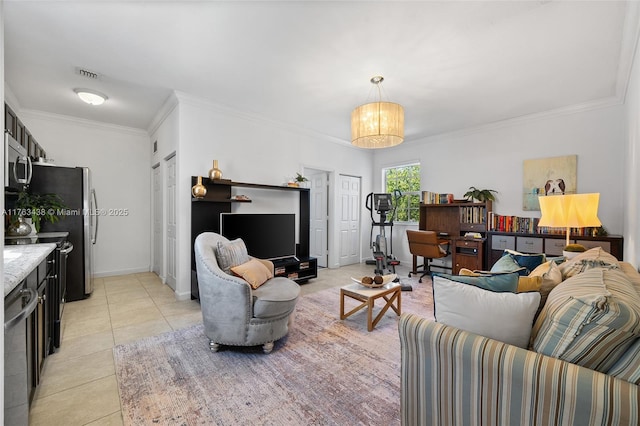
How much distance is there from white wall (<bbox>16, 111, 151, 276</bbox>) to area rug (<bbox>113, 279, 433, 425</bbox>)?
3.01m

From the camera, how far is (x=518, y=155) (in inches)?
171

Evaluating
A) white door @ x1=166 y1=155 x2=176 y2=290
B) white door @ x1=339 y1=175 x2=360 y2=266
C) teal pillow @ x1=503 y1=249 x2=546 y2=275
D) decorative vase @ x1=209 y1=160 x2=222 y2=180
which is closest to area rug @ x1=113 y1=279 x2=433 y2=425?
teal pillow @ x1=503 y1=249 x2=546 y2=275

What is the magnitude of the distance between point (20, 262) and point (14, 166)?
130 centimetres

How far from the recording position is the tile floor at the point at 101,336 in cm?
162

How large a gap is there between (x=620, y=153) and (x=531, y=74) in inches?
74.0

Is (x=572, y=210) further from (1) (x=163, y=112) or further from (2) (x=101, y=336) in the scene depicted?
(1) (x=163, y=112)

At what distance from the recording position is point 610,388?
0.81 m

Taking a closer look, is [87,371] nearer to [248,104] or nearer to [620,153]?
[248,104]

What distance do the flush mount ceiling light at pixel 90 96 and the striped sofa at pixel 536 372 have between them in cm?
423

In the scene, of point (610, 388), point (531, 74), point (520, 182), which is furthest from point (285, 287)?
point (520, 182)

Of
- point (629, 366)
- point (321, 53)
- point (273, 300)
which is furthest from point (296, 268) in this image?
point (629, 366)

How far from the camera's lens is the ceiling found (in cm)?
203

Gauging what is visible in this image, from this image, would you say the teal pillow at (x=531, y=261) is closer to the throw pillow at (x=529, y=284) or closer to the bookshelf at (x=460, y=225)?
the throw pillow at (x=529, y=284)

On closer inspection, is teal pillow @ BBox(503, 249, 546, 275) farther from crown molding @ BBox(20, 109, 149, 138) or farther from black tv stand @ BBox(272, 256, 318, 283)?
crown molding @ BBox(20, 109, 149, 138)
